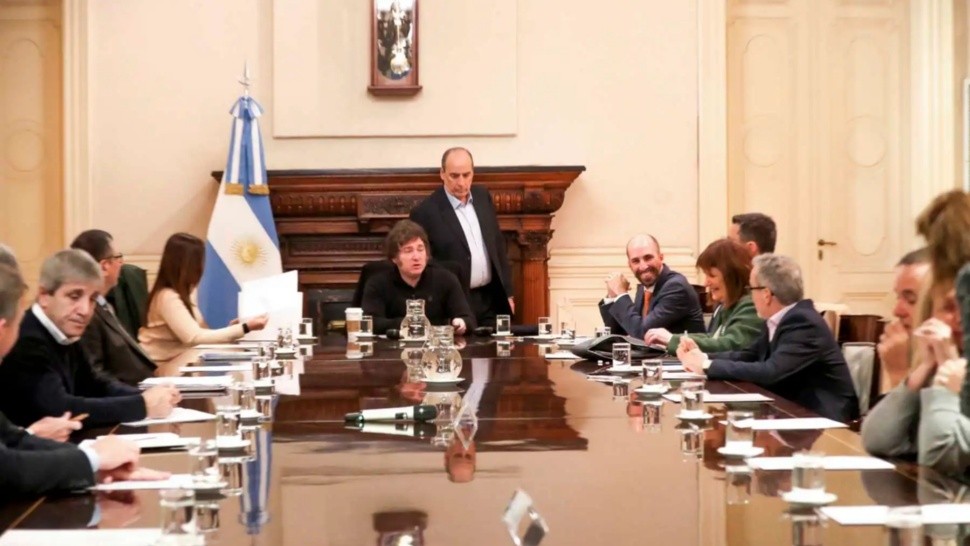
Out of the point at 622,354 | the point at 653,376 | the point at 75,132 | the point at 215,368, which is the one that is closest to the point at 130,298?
the point at 75,132

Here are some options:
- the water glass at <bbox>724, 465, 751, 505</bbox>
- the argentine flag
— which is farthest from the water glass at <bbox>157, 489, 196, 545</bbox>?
the argentine flag

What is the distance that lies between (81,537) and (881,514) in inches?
51.3

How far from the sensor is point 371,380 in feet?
15.1

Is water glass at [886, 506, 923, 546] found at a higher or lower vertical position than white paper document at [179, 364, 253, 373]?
lower

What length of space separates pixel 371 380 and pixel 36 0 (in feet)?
19.6

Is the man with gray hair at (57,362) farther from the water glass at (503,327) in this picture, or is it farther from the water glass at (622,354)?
the water glass at (503,327)

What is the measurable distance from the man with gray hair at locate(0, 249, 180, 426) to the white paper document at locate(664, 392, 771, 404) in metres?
1.43

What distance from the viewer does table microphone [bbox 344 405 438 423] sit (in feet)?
11.5

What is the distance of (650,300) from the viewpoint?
6574mm

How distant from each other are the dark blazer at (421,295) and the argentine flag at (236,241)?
5.82ft

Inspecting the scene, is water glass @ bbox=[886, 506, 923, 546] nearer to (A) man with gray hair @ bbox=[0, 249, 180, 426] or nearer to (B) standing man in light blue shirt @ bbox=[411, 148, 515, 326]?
(A) man with gray hair @ bbox=[0, 249, 180, 426]

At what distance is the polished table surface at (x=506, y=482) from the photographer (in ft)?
7.22

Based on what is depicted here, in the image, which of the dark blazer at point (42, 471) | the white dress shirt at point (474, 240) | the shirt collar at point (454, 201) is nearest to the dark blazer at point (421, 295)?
the white dress shirt at point (474, 240)

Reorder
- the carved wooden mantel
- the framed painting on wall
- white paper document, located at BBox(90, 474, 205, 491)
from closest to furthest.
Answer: white paper document, located at BBox(90, 474, 205, 491) < the carved wooden mantel < the framed painting on wall
